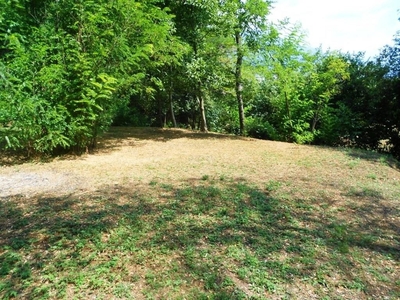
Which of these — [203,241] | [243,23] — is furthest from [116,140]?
[203,241]

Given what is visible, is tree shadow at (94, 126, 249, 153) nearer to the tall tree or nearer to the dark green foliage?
the dark green foliage

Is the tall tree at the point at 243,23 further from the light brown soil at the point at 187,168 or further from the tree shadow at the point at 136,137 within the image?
the light brown soil at the point at 187,168

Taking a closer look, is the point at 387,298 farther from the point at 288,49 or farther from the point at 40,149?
the point at 288,49

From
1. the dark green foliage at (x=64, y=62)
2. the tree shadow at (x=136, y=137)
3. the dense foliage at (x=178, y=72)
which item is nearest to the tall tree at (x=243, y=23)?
the dense foliage at (x=178, y=72)

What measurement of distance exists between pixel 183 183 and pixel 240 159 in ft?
6.45

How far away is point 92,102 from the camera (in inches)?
201

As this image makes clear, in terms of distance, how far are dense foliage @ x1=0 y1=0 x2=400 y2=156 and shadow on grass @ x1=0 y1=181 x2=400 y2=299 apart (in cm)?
228

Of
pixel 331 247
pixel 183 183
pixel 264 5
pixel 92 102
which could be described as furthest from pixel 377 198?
pixel 264 5

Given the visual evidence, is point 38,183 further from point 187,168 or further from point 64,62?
point 187,168

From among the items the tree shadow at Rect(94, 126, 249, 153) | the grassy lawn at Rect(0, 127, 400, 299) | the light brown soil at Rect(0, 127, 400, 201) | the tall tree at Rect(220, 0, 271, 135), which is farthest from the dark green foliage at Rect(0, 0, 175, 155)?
the tall tree at Rect(220, 0, 271, 135)

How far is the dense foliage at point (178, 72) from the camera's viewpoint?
4836 mm

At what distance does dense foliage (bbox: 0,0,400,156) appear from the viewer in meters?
4.84

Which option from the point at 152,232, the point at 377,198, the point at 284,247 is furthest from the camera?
the point at 377,198

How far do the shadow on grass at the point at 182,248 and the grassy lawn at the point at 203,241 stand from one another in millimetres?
10
